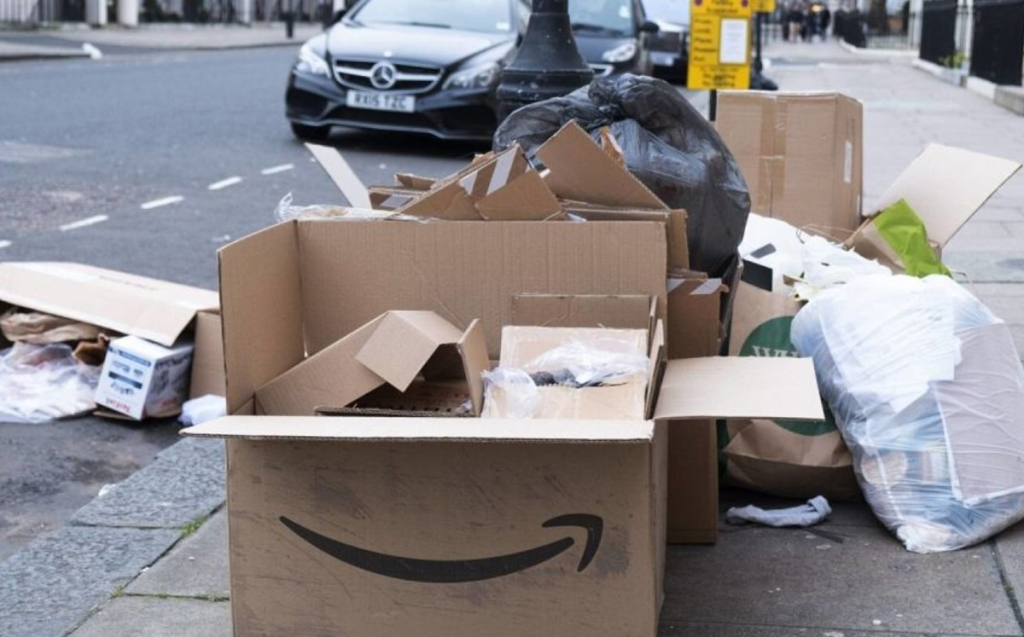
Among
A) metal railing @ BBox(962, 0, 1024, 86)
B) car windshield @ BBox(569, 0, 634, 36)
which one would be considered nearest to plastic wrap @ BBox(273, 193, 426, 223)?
car windshield @ BBox(569, 0, 634, 36)

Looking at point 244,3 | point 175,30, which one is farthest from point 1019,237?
point 244,3

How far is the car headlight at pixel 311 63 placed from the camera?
40.8 ft

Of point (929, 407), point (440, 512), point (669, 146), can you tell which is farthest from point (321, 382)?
point (929, 407)

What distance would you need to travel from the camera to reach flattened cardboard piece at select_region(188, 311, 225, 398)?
5.11 meters

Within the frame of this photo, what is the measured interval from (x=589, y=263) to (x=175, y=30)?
44467mm

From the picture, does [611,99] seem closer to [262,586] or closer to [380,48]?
[262,586]

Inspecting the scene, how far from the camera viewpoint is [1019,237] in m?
8.33

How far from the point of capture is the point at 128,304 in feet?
17.4

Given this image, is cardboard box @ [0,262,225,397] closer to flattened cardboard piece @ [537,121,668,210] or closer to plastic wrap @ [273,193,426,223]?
plastic wrap @ [273,193,426,223]

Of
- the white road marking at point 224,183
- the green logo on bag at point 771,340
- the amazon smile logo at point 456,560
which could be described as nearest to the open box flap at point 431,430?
the amazon smile logo at point 456,560

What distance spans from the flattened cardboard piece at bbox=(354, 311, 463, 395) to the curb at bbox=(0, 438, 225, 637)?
88 centimetres

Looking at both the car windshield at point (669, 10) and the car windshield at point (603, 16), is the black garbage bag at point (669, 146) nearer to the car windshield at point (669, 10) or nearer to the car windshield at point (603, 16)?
the car windshield at point (603, 16)

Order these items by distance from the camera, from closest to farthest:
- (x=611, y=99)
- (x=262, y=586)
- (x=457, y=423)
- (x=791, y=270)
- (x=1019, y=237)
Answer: (x=457, y=423), (x=262, y=586), (x=611, y=99), (x=791, y=270), (x=1019, y=237)

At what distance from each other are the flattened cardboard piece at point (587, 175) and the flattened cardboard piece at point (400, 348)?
60 centimetres
